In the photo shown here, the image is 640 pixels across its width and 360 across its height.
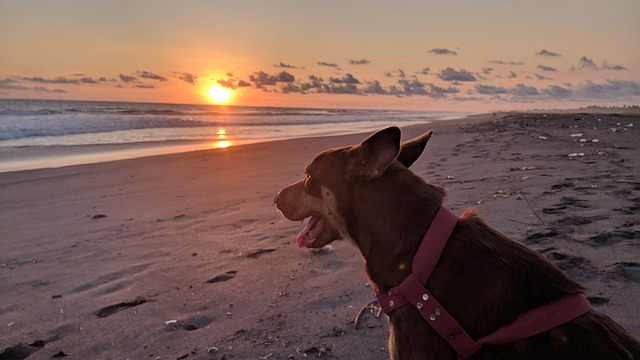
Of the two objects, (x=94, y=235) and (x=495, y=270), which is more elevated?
(x=495, y=270)

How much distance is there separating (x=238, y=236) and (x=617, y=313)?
460 cm

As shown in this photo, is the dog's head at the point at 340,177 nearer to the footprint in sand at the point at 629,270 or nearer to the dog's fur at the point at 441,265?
the dog's fur at the point at 441,265

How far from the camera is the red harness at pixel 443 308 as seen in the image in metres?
2.44

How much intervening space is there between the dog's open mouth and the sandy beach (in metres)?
0.88

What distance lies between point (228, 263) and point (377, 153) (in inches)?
136

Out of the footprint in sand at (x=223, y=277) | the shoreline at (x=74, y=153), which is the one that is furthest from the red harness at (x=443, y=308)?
the shoreline at (x=74, y=153)

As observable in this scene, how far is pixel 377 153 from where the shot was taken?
9.96 feet

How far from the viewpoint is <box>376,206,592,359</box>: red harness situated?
95.9 inches

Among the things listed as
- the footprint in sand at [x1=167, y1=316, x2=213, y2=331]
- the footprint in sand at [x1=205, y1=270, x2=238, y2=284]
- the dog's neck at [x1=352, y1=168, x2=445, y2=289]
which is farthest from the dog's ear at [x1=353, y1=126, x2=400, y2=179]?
the footprint in sand at [x1=205, y1=270, x2=238, y2=284]

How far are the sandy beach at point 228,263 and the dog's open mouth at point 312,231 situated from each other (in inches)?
34.6

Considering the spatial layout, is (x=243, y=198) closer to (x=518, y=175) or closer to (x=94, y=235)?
(x=94, y=235)

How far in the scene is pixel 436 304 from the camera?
8.61ft

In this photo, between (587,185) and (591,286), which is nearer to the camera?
(591,286)

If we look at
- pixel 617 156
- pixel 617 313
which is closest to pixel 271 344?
pixel 617 313
